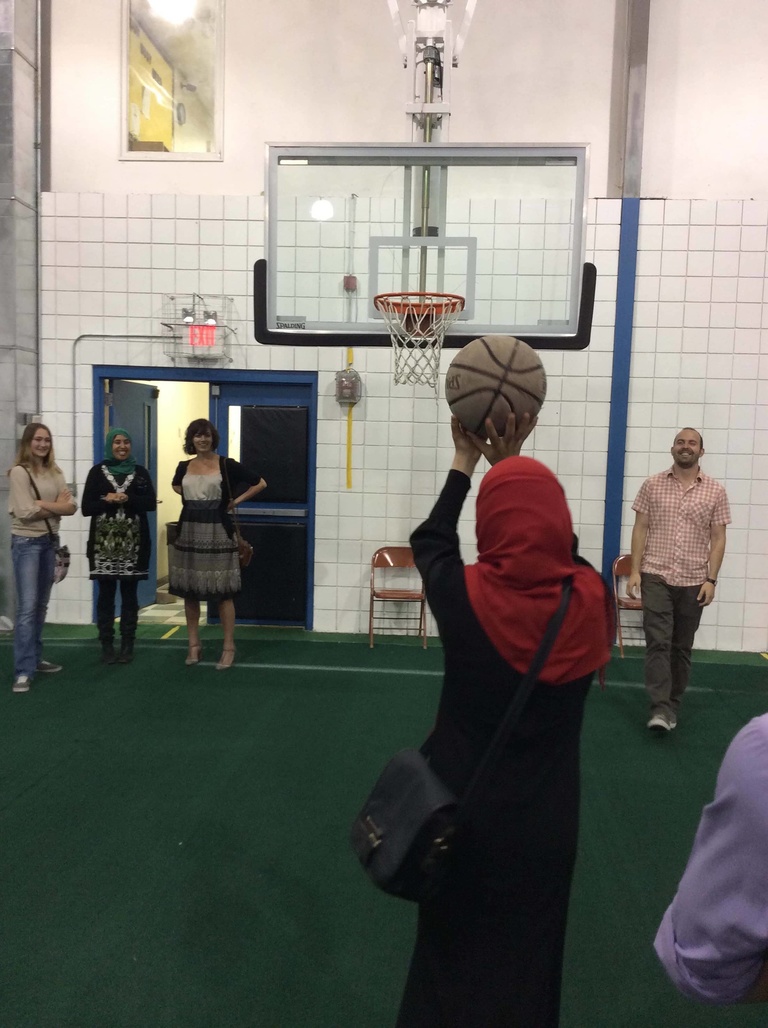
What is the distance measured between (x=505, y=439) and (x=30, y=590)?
3.88 metres

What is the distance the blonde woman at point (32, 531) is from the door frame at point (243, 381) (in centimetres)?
142

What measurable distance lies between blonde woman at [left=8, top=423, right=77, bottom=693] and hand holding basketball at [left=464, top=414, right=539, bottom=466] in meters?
3.64

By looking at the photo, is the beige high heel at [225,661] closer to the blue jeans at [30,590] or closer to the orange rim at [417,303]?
the blue jeans at [30,590]

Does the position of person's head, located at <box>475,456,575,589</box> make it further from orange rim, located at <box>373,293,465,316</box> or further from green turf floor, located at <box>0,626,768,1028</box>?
orange rim, located at <box>373,293,465,316</box>

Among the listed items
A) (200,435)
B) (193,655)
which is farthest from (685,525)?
(193,655)

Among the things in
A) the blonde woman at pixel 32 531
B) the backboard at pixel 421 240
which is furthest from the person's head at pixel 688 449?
the blonde woman at pixel 32 531

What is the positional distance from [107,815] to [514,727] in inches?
97.6

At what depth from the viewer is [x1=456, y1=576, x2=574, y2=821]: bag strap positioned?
1226mm

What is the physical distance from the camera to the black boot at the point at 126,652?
16.5 ft

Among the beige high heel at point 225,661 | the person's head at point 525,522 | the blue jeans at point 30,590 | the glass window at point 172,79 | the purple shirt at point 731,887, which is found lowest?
the beige high heel at point 225,661

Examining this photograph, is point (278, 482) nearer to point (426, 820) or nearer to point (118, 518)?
point (118, 518)

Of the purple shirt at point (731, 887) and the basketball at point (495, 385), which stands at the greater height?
the basketball at point (495, 385)

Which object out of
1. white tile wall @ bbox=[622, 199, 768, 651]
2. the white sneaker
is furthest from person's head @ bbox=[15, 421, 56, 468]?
white tile wall @ bbox=[622, 199, 768, 651]

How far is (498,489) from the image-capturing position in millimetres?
1283
